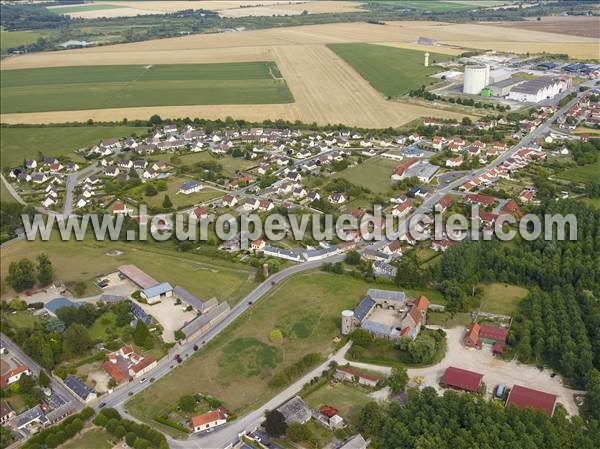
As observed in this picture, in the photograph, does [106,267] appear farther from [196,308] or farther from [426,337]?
[426,337]

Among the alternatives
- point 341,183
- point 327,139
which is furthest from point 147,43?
point 341,183

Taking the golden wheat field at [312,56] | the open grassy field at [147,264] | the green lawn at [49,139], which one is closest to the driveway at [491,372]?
the open grassy field at [147,264]

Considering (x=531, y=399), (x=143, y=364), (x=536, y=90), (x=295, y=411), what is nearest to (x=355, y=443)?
(x=295, y=411)

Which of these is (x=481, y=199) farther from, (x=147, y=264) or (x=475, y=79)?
(x=475, y=79)

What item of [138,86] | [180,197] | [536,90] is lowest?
[180,197]

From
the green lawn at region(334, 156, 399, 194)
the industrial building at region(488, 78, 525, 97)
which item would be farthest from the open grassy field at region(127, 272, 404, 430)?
the industrial building at region(488, 78, 525, 97)

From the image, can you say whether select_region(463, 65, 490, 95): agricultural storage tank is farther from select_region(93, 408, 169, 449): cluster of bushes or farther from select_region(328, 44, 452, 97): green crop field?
select_region(93, 408, 169, 449): cluster of bushes

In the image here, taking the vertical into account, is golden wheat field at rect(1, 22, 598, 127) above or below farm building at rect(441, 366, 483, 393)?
above
